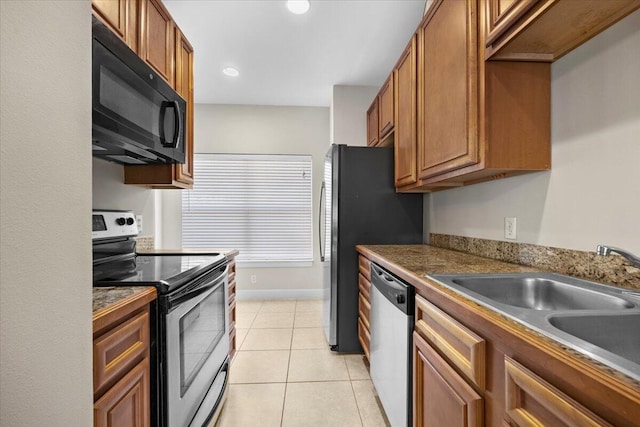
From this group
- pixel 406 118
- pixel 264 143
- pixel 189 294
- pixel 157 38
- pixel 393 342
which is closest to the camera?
pixel 189 294

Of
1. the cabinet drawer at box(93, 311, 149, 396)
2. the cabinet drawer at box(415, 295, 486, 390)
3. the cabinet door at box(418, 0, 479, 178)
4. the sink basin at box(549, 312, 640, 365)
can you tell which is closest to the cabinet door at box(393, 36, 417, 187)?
the cabinet door at box(418, 0, 479, 178)

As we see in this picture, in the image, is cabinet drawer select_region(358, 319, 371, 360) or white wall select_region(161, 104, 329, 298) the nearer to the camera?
cabinet drawer select_region(358, 319, 371, 360)

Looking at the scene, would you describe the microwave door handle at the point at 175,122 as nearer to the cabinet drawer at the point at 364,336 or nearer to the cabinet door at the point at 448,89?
the cabinet door at the point at 448,89

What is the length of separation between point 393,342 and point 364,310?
0.72 meters

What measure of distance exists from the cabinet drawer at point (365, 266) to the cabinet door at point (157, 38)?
184cm

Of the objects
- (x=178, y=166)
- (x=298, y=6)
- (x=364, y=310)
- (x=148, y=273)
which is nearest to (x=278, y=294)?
(x=364, y=310)

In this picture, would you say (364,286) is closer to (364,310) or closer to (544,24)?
(364,310)

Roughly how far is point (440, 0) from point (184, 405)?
2.31m

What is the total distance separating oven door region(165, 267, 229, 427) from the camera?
110 centimetres

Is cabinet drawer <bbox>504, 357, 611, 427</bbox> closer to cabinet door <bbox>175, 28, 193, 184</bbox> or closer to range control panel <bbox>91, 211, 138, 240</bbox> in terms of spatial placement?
range control panel <bbox>91, 211, 138, 240</bbox>

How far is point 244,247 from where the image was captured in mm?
4027

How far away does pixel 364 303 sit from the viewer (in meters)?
2.12

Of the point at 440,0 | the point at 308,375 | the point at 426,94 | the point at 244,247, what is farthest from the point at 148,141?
the point at 244,247

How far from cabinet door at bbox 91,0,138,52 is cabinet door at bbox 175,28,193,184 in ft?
1.51
